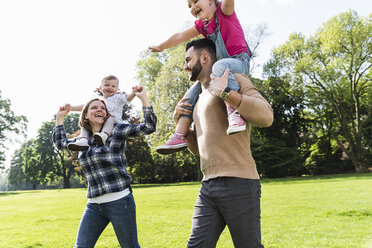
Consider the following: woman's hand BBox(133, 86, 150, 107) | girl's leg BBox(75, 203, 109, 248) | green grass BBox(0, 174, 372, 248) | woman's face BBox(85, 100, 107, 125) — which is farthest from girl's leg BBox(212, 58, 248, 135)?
green grass BBox(0, 174, 372, 248)

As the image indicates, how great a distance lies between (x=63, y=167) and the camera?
193 ft

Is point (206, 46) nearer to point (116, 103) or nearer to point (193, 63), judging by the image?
point (193, 63)

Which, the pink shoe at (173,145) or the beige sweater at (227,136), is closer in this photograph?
the beige sweater at (227,136)

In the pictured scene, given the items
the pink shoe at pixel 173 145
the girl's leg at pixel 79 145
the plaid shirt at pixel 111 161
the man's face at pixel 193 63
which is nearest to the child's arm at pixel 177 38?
the man's face at pixel 193 63

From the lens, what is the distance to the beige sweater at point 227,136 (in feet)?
7.50

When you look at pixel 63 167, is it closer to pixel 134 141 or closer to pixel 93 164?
pixel 134 141

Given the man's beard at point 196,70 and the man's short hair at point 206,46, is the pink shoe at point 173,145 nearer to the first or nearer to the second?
the man's beard at point 196,70

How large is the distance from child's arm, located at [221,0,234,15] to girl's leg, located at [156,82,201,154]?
2.14 ft

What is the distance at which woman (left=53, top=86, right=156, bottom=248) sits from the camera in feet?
11.3

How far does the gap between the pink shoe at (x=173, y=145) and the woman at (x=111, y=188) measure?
2.99 feet

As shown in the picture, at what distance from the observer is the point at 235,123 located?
2238 mm

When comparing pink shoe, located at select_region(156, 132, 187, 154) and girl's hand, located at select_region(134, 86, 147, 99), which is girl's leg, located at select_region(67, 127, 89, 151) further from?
pink shoe, located at select_region(156, 132, 187, 154)

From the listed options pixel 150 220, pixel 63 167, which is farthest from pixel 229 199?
pixel 63 167

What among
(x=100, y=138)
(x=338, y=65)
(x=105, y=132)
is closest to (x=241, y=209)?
(x=100, y=138)
